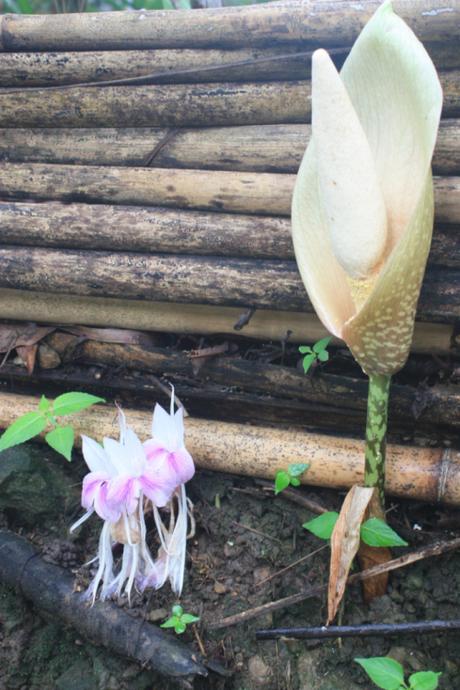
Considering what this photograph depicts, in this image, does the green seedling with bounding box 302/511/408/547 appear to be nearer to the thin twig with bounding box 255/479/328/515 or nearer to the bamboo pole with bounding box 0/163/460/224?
the thin twig with bounding box 255/479/328/515

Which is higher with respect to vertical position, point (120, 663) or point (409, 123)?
point (409, 123)

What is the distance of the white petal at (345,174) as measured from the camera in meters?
0.69

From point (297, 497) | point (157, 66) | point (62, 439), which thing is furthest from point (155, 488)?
point (157, 66)

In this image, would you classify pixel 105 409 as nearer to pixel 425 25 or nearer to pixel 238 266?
pixel 238 266

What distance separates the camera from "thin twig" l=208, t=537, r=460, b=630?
0.86 metres

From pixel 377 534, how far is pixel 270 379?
36 centimetres

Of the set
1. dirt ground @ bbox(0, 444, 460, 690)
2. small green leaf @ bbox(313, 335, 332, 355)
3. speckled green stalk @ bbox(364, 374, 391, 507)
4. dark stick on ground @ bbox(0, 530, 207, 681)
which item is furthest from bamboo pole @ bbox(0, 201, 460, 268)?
dark stick on ground @ bbox(0, 530, 207, 681)

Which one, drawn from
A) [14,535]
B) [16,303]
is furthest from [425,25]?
[14,535]

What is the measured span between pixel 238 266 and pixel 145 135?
31 centimetres

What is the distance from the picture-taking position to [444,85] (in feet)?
3.30

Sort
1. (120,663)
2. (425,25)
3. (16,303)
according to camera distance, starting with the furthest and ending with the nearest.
A: 1. (16,303)
2. (425,25)
3. (120,663)

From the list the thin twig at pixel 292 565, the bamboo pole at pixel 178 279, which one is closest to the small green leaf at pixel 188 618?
the thin twig at pixel 292 565

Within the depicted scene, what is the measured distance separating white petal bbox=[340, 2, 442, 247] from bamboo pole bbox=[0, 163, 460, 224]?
22 centimetres

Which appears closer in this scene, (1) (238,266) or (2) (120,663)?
(2) (120,663)
